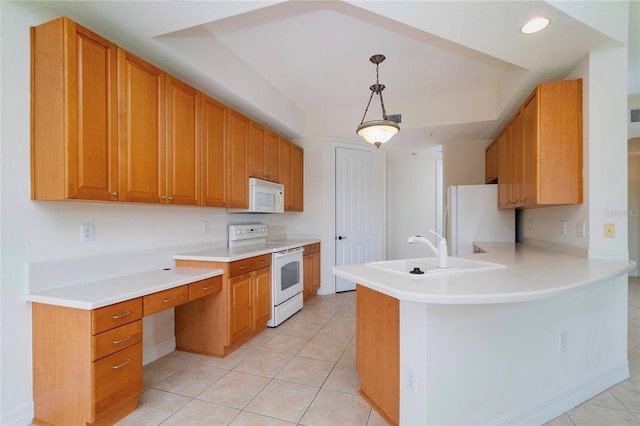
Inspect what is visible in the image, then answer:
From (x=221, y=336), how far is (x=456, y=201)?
10.1 feet

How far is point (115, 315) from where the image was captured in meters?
1.63

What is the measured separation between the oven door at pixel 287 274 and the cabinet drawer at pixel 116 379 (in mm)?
1527

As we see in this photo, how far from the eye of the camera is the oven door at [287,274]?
3.19m

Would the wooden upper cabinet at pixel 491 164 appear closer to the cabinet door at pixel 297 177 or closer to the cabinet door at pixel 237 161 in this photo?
the cabinet door at pixel 297 177

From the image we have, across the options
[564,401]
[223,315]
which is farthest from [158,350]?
[564,401]

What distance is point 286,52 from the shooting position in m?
2.83

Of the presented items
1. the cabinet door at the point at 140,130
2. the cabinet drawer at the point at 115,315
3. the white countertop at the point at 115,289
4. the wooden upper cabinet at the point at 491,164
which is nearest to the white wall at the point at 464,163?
the wooden upper cabinet at the point at 491,164

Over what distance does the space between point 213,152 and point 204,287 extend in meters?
1.21

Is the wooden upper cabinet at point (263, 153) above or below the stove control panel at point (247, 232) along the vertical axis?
above

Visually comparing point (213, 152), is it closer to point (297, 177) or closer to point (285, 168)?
point (285, 168)

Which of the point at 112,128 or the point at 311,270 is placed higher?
the point at 112,128

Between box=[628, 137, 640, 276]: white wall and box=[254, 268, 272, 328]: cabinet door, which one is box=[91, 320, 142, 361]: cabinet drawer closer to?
box=[254, 268, 272, 328]: cabinet door

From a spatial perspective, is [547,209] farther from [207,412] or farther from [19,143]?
[19,143]

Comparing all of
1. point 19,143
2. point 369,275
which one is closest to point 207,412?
point 369,275
